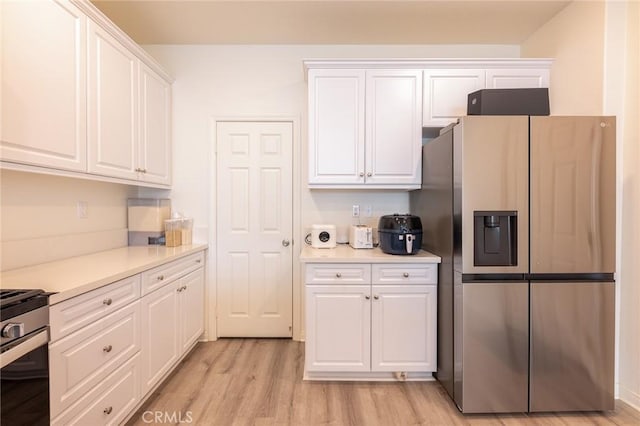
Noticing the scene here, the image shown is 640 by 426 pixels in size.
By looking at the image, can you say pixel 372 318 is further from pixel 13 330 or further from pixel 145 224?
pixel 145 224

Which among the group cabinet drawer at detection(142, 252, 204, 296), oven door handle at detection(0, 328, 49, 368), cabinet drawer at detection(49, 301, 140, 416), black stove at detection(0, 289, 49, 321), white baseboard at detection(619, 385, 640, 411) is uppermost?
black stove at detection(0, 289, 49, 321)

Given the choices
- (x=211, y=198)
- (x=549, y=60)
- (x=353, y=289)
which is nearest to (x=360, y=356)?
(x=353, y=289)

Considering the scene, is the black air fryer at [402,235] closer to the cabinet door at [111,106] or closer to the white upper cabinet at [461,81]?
the white upper cabinet at [461,81]

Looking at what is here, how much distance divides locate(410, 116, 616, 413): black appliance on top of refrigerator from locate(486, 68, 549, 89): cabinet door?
2.66ft

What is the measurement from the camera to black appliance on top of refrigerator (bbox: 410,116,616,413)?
1.86m

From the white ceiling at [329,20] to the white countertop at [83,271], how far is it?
1909mm

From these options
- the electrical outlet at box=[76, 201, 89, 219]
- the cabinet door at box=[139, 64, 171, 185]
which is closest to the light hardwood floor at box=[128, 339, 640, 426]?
the electrical outlet at box=[76, 201, 89, 219]

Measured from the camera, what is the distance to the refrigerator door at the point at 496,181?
186cm

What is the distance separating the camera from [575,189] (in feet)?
6.11

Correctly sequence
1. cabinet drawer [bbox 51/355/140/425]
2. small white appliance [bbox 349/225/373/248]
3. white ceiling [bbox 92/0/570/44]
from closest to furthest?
1. cabinet drawer [bbox 51/355/140/425]
2. white ceiling [bbox 92/0/570/44]
3. small white appliance [bbox 349/225/373/248]

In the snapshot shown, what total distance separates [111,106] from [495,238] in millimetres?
2646

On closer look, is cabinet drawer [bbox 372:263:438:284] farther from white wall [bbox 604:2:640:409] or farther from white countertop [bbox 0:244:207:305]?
white countertop [bbox 0:244:207:305]

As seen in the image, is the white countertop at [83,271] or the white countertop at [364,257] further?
the white countertop at [364,257]

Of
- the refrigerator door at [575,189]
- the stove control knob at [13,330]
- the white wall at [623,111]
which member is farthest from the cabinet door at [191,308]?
the white wall at [623,111]
